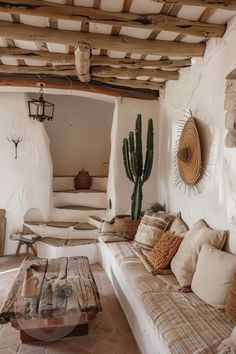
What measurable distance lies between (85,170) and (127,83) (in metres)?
2.62

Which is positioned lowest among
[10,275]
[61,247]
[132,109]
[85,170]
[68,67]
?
[10,275]

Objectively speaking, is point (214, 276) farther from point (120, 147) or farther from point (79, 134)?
point (79, 134)

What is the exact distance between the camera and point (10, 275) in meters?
3.90

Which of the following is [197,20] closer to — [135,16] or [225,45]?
[225,45]

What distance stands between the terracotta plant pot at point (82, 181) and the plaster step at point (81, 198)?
455 millimetres

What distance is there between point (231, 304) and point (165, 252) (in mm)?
1026

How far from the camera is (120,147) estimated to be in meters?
4.49

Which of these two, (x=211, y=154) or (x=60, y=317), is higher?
(x=211, y=154)

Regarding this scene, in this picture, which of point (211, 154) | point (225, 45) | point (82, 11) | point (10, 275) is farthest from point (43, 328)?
point (225, 45)

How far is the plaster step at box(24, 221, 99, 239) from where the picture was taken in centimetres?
453

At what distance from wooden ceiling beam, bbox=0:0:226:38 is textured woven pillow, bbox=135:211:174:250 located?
2.01m

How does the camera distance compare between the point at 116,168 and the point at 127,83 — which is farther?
the point at 116,168

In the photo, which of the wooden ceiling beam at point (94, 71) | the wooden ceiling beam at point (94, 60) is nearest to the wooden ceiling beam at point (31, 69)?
the wooden ceiling beam at point (94, 71)

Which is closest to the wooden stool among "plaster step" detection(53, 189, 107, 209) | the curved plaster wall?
the curved plaster wall
